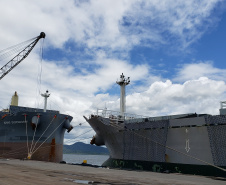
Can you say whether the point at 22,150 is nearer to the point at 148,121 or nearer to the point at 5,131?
the point at 5,131

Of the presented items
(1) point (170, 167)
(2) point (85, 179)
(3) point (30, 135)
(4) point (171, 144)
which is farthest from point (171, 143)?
(3) point (30, 135)

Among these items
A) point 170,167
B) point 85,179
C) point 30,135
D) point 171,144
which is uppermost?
point 30,135

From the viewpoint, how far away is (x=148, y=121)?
78.4 ft

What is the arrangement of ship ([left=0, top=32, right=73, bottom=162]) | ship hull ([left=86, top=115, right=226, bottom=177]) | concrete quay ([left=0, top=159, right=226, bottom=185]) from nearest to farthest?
concrete quay ([left=0, top=159, right=226, bottom=185])
ship hull ([left=86, top=115, right=226, bottom=177])
ship ([left=0, top=32, right=73, bottom=162])

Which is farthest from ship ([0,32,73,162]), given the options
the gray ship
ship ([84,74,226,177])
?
ship ([84,74,226,177])

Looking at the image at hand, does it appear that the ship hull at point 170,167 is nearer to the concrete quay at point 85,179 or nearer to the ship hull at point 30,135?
the concrete quay at point 85,179

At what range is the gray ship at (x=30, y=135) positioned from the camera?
32.0 metres

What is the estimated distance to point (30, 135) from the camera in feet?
107

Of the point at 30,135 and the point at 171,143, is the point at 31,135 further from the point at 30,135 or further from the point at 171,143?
the point at 171,143

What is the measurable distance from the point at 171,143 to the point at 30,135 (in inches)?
823

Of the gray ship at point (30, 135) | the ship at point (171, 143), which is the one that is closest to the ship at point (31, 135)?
the gray ship at point (30, 135)

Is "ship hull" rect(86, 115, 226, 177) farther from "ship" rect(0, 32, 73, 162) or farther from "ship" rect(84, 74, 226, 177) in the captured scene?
"ship" rect(0, 32, 73, 162)

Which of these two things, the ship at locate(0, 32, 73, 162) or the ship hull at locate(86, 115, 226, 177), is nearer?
the ship hull at locate(86, 115, 226, 177)

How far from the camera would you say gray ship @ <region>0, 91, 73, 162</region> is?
32.0 m
